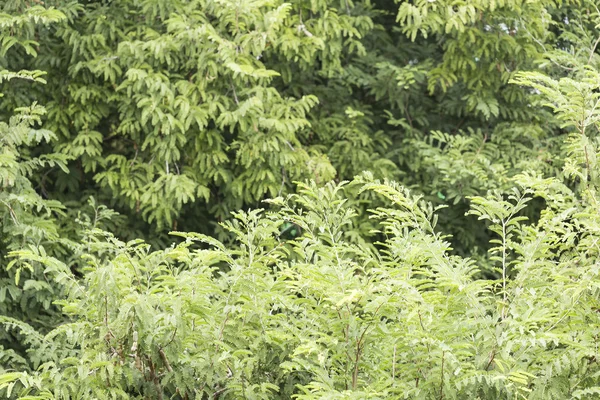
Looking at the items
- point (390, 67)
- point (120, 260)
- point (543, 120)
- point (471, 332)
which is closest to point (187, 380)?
point (120, 260)

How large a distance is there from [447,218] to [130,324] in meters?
5.09

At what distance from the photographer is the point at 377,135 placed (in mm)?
8148

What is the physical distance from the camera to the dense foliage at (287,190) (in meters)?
3.18

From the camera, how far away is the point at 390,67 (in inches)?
304

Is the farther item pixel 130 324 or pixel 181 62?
pixel 181 62

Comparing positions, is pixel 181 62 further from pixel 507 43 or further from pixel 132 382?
pixel 132 382

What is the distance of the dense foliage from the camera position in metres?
3.18

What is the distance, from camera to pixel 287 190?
7.29 metres

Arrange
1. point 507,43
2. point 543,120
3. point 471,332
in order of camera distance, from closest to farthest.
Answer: point 471,332 < point 507,43 < point 543,120

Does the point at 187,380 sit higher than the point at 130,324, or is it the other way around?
the point at 130,324

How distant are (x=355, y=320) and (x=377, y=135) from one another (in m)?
5.08

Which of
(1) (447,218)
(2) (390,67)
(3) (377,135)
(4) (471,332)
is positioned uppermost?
(4) (471,332)

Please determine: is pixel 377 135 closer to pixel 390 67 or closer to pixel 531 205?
pixel 390 67

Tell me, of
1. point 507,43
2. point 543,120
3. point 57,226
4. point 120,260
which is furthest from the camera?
point 543,120
